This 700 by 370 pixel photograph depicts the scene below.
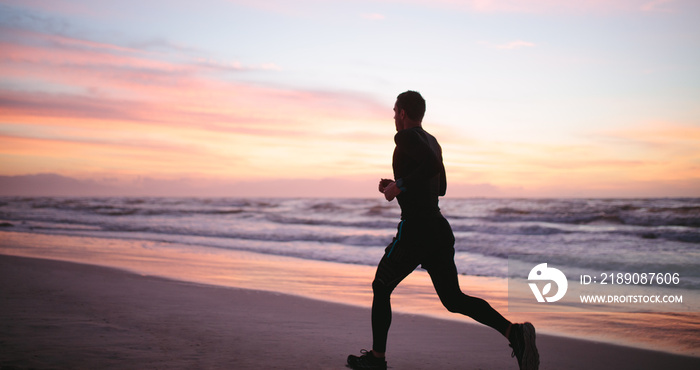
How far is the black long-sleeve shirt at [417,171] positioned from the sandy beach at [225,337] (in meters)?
1.30

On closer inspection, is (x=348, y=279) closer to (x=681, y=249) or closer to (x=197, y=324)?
(x=197, y=324)

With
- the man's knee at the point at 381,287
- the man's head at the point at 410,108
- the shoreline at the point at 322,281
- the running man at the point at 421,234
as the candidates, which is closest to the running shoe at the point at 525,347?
the running man at the point at 421,234

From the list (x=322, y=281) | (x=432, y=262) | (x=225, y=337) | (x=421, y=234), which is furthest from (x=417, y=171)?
(x=322, y=281)

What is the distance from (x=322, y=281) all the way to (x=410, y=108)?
5.63 meters

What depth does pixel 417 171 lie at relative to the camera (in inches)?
122

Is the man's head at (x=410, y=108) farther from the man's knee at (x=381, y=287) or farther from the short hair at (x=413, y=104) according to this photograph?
the man's knee at (x=381, y=287)

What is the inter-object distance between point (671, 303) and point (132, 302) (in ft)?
21.2

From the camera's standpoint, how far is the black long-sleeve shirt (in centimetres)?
311

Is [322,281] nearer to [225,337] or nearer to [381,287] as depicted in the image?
[225,337]

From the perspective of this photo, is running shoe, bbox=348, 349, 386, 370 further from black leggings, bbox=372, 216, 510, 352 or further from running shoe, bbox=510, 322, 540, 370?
running shoe, bbox=510, 322, 540, 370

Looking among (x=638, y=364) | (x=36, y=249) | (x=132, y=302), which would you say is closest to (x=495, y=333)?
(x=638, y=364)

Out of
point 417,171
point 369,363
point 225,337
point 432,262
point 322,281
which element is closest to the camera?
point 417,171

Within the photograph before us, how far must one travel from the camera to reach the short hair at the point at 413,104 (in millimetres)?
3273

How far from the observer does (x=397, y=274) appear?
322 cm
